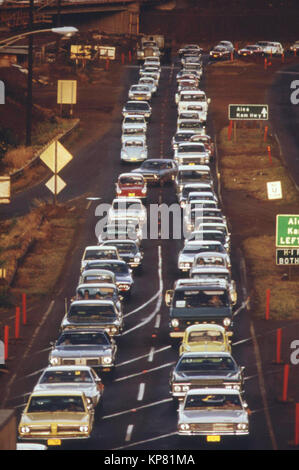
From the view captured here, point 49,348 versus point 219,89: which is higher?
point 219,89

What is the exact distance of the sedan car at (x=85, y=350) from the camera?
36.1 metres

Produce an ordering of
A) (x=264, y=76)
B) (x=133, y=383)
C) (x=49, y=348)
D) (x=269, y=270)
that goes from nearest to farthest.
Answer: (x=133, y=383) < (x=49, y=348) < (x=269, y=270) < (x=264, y=76)

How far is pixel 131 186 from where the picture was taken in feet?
213

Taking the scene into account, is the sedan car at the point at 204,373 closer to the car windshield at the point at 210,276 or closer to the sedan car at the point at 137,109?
the car windshield at the point at 210,276

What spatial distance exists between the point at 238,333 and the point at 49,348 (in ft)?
20.5

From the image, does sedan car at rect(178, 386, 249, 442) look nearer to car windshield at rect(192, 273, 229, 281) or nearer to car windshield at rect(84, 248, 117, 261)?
car windshield at rect(192, 273, 229, 281)

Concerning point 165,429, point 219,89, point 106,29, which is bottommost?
point 165,429

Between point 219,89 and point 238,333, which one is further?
point 219,89

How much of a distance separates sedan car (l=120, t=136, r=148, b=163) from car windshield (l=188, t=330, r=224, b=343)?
3769 cm

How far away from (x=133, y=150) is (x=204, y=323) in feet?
118

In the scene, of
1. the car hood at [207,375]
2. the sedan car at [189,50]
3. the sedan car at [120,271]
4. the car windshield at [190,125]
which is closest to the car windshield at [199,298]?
the sedan car at [120,271]

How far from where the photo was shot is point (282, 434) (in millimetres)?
30578
